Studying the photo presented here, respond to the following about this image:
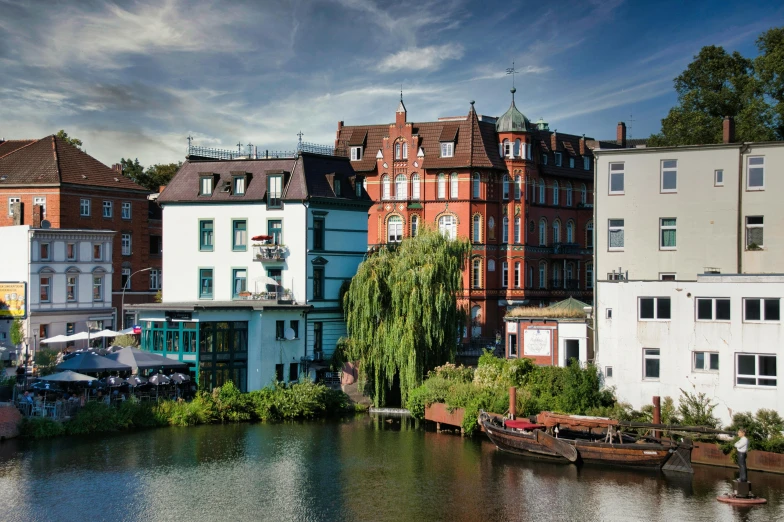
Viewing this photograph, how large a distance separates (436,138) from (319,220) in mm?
19076

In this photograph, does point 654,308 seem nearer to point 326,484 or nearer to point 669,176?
point 669,176

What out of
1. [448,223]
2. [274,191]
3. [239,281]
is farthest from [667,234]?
[448,223]

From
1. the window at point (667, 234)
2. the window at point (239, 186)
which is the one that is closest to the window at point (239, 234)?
the window at point (239, 186)

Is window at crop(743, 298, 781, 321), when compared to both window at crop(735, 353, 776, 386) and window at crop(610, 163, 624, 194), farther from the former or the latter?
window at crop(610, 163, 624, 194)

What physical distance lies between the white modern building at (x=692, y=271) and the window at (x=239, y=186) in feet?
64.1

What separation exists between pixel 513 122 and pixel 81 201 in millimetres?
30919

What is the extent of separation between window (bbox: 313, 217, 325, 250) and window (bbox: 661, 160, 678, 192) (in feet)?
60.8

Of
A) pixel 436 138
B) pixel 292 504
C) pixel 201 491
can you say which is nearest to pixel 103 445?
pixel 201 491

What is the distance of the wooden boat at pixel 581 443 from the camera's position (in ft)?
110

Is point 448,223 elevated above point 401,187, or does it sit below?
below

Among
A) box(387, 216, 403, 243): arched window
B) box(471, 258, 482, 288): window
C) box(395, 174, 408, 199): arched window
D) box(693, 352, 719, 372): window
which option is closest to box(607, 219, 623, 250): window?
box(693, 352, 719, 372): window

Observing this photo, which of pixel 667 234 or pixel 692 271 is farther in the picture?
pixel 667 234

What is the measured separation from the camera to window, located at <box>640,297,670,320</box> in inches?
1460

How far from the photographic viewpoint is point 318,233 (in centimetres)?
5091
